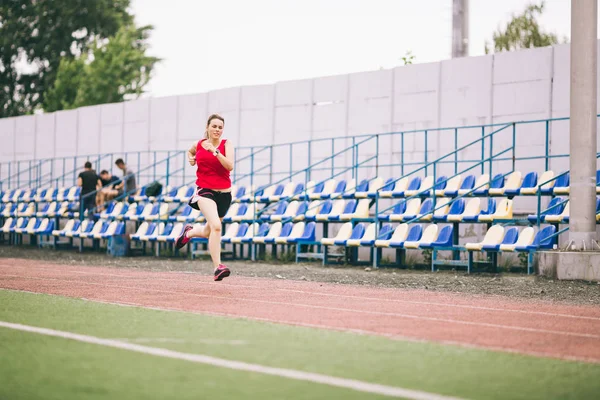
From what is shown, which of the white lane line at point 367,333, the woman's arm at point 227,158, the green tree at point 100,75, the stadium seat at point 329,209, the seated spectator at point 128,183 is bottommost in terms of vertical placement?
the white lane line at point 367,333

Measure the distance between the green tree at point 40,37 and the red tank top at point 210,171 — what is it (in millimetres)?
53353

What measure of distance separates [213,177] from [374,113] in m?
10.8

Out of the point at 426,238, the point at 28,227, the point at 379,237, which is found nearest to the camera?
the point at 426,238

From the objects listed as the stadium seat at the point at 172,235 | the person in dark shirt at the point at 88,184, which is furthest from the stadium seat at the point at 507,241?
the person in dark shirt at the point at 88,184

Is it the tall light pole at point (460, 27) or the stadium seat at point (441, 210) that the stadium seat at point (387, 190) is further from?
the tall light pole at point (460, 27)

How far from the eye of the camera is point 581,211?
45.0 ft

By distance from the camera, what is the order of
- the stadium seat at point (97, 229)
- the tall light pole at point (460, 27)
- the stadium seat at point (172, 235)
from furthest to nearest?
1. the stadium seat at point (97, 229)
2. the tall light pole at point (460, 27)
3. the stadium seat at point (172, 235)

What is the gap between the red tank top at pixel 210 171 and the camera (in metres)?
10.6

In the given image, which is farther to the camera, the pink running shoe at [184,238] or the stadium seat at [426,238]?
the stadium seat at [426,238]

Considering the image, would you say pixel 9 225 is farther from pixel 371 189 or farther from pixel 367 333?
pixel 367 333

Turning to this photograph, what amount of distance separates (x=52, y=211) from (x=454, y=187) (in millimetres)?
14745

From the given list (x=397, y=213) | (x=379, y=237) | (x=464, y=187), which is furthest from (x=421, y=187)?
(x=379, y=237)

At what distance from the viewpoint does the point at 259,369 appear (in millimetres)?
5207

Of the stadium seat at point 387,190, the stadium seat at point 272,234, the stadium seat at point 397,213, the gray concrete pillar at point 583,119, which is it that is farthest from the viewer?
the stadium seat at point 272,234
